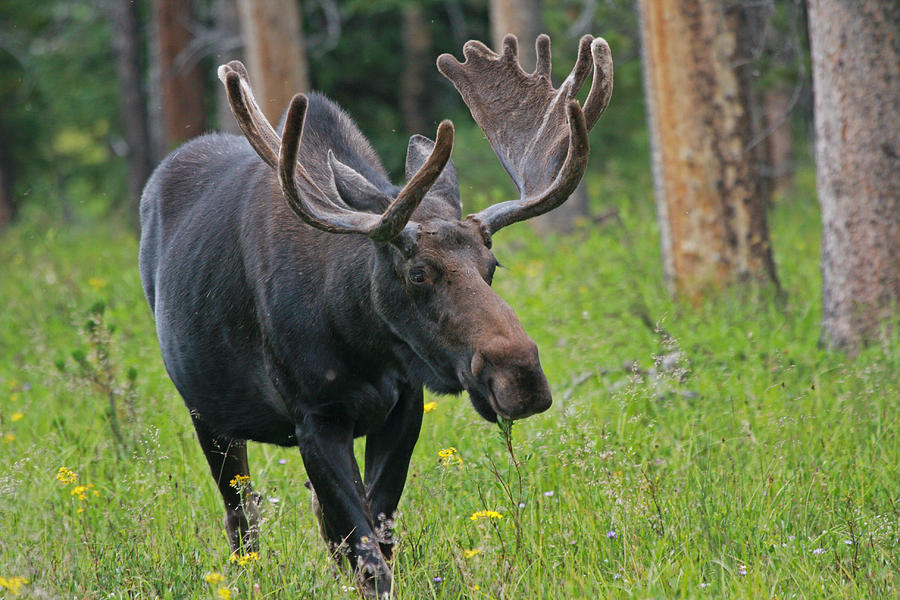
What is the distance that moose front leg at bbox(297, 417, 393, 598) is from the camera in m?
4.04

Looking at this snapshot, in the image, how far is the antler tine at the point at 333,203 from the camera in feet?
12.1

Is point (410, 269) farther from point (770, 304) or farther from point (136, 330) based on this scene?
point (136, 330)

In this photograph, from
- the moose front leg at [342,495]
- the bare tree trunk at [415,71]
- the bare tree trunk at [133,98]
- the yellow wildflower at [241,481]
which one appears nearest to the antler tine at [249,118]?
the moose front leg at [342,495]

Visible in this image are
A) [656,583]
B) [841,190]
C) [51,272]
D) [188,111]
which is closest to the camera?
[656,583]

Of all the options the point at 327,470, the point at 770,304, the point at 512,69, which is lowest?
the point at 770,304

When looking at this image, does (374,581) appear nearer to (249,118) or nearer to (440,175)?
(440,175)

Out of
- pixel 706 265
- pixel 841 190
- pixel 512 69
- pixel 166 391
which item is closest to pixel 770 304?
pixel 706 265

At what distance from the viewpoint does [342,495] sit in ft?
13.6

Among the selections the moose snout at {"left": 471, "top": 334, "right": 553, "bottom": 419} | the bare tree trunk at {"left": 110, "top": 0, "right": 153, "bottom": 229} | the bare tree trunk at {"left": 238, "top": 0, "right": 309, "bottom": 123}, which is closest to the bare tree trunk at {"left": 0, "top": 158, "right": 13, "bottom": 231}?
the bare tree trunk at {"left": 110, "top": 0, "right": 153, "bottom": 229}

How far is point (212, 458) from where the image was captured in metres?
5.14

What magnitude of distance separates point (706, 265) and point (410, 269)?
5.16m

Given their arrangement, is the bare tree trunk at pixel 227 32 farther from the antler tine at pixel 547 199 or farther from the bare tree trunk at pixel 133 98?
the antler tine at pixel 547 199

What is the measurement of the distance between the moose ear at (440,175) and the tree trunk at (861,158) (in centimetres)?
314

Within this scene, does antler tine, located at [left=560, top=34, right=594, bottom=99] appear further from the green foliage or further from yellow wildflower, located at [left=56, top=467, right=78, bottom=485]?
the green foliage
